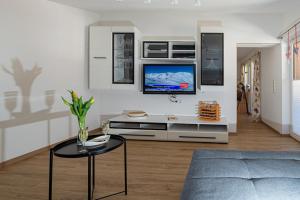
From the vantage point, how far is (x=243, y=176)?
151cm

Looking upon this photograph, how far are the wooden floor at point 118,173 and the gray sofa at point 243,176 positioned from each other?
26.3 inches

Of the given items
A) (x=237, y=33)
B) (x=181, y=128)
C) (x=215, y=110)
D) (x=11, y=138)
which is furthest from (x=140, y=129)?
(x=237, y=33)

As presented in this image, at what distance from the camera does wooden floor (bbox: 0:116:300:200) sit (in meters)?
2.28

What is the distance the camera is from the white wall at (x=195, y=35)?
4.86m

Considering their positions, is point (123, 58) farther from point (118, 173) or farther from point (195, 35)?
point (118, 173)

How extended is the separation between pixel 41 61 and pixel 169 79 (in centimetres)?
234

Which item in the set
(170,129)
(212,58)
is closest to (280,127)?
(212,58)

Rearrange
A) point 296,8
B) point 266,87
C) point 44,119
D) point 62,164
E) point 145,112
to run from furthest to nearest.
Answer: point 266,87 < point 145,112 < point 296,8 < point 44,119 < point 62,164

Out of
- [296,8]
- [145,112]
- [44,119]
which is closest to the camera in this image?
[44,119]

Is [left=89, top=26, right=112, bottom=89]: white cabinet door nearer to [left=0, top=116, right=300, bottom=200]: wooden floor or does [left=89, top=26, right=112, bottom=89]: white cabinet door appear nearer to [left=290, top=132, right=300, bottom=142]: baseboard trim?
[left=0, top=116, right=300, bottom=200]: wooden floor

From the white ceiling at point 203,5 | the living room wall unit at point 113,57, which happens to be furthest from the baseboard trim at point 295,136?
the living room wall unit at point 113,57

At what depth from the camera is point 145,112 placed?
5125mm

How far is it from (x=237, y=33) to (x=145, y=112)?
97.3 inches

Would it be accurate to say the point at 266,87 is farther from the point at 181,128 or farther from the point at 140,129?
the point at 140,129
